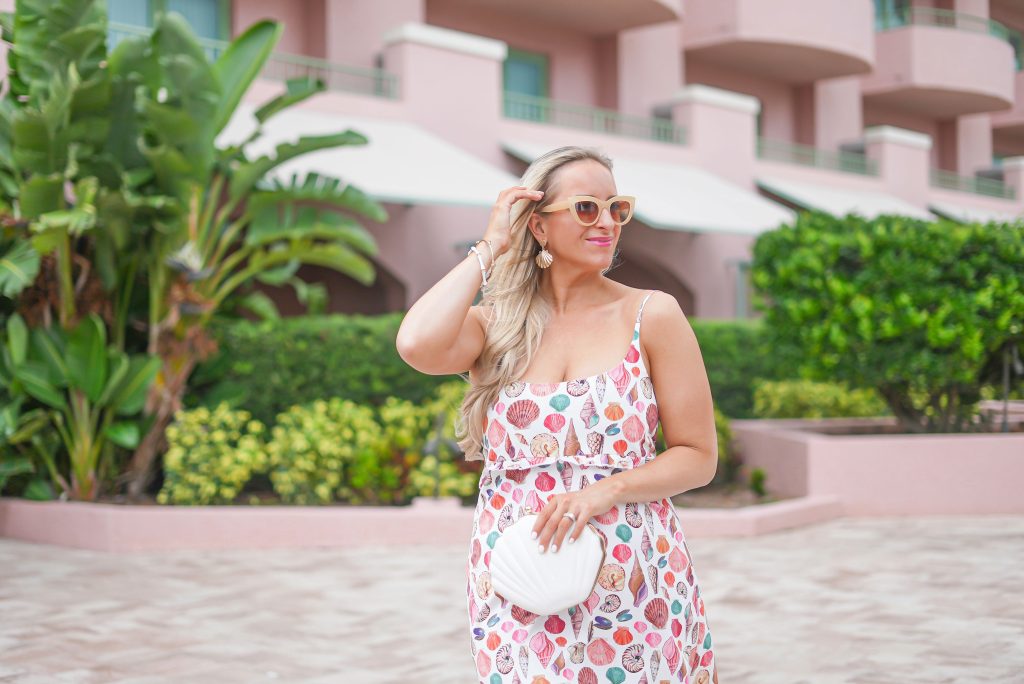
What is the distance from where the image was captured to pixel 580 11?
18.8 meters

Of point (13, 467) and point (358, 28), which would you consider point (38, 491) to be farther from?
point (358, 28)

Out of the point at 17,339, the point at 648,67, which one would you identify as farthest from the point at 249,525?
the point at 648,67

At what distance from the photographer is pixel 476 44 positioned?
49.1ft

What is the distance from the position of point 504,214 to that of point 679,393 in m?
0.56

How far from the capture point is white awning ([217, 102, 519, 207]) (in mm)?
11547

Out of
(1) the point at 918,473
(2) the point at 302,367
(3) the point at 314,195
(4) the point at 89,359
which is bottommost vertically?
(1) the point at 918,473

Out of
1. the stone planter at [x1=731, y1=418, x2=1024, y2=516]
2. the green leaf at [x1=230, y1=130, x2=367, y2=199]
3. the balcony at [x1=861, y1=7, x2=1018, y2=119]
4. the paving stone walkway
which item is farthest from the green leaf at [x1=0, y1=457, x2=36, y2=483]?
the balcony at [x1=861, y1=7, x2=1018, y2=119]

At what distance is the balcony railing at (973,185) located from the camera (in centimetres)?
2652

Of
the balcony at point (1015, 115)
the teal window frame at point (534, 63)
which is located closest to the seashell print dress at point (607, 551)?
the teal window frame at point (534, 63)

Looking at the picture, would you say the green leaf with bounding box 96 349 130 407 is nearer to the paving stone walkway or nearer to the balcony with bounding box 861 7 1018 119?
the paving stone walkway

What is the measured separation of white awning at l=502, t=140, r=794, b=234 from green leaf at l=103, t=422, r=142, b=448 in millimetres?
6772

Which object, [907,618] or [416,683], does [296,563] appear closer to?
[416,683]

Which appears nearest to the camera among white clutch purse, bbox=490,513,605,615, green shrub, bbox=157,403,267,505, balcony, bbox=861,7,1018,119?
white clutch purse, bbox=490,513,605,615

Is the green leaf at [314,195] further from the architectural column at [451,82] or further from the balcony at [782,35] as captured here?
the balcony at [782,35]
